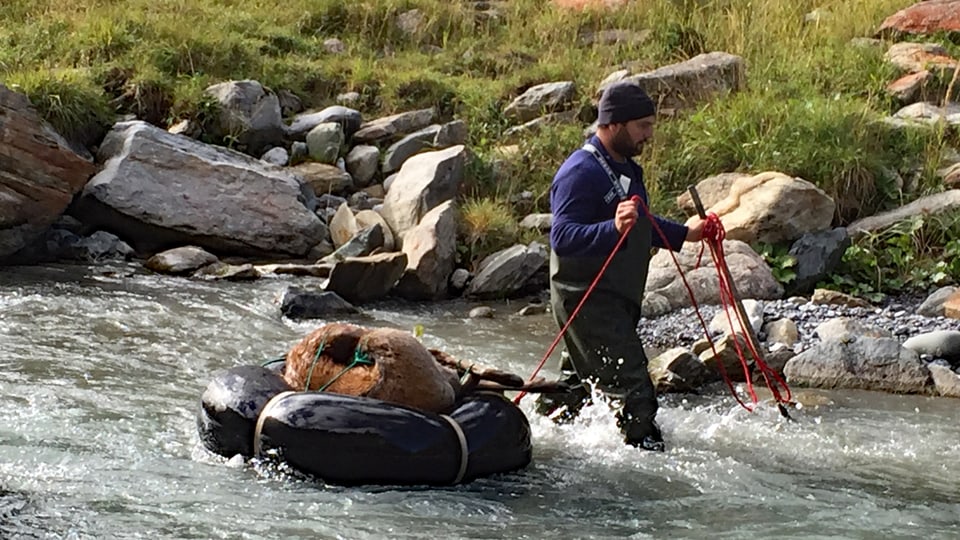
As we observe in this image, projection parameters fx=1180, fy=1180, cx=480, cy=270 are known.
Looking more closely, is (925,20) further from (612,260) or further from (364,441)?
(364,441)

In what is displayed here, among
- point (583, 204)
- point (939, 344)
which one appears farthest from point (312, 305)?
point (939, 344)

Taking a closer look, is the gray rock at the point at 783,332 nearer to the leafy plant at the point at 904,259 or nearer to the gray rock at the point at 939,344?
the gray rock at the point at 939,344

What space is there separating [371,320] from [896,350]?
3.66 m

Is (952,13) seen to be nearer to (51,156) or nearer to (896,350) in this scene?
(896,350)

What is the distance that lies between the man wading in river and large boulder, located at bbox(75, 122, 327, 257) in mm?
5183

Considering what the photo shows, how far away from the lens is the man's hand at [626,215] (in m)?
5.04

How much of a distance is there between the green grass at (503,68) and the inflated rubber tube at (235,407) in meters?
5.35

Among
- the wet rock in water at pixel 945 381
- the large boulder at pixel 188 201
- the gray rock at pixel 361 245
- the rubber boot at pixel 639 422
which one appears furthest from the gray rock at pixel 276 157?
the rubber boot at pixel 639 422

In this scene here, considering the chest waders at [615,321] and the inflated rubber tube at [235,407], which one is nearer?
the inflated rubber tube at [235,407]

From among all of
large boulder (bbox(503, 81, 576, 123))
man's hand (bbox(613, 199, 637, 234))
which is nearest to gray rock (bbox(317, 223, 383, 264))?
large boulder (bbox(503, 81, 576, 123))

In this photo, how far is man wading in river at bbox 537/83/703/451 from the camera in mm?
5457

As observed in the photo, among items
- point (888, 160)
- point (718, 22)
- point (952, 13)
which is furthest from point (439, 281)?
point (952, 13)

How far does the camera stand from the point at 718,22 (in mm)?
14062

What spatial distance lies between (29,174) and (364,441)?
5758 millimetres
